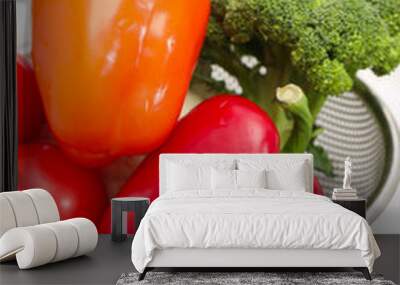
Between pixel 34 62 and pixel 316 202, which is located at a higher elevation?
pixel 34 62

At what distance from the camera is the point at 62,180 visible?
5379mm

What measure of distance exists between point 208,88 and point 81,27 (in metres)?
1.19

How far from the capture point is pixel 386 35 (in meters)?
5.43

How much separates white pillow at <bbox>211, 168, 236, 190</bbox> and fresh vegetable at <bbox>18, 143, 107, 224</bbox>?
37.7 inches

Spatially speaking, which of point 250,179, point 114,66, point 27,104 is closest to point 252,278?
point 250,179

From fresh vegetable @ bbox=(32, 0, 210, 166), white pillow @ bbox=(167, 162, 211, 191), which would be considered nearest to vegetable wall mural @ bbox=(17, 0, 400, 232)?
fresh vegetable @ bbox=(32, 0, 210, 166)

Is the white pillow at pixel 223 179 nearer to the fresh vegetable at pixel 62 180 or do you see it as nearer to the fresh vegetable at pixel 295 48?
the fresh vegetable at pixel 295 48

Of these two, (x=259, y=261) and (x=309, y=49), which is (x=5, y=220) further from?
(x=309, y=49)

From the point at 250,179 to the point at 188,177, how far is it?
46cm

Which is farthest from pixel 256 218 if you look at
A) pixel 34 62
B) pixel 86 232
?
pixel 34 62

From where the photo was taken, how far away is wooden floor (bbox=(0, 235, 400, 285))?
13.3 feet

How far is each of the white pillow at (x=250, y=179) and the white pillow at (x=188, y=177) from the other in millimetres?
228

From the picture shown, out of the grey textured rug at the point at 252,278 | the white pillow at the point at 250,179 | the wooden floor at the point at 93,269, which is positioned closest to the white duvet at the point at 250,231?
the grey textured rug at the point at 252,278

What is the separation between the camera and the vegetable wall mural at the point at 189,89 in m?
4.92
